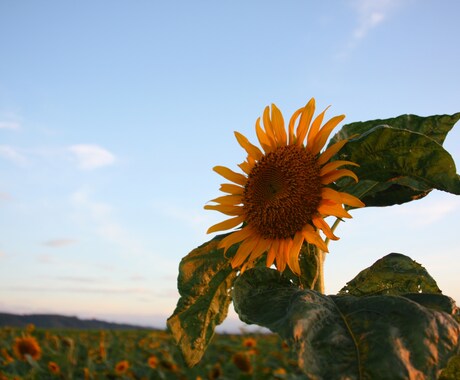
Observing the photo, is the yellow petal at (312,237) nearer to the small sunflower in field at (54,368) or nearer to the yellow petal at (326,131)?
the yellow petal at (326,131)

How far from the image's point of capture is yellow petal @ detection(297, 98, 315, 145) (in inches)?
72.8

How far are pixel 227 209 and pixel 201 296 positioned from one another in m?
0.34

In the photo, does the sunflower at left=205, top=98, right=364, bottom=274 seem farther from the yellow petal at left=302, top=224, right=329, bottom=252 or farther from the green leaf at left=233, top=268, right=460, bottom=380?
the green leaf at left=233, top=268, right=460, bottom=380

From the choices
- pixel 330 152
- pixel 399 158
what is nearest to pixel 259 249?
pixel 330 152

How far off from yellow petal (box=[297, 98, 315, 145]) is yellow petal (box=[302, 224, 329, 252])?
32 centimetres

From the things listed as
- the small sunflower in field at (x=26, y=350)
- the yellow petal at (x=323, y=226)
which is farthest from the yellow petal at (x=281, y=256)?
the small sunflower in field at (x=26, y=350)

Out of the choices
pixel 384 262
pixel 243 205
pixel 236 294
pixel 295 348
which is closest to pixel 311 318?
pixel 295 348

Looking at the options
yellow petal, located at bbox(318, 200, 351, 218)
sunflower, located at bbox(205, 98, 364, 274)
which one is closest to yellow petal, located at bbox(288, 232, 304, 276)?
sunflower, located at bbox(205, 98, 364, 274)

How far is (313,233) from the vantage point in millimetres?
1705

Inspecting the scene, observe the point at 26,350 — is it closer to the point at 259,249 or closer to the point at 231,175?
the point at 231,175

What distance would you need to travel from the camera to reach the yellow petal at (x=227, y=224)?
1939 mm

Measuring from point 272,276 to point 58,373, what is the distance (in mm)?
4681

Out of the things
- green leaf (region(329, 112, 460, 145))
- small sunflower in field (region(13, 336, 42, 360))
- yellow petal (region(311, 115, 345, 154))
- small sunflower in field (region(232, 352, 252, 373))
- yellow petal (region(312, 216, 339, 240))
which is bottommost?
small sunflower in field (region(13, 336, 42, 360))

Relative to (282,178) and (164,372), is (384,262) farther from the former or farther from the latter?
(164,372)
